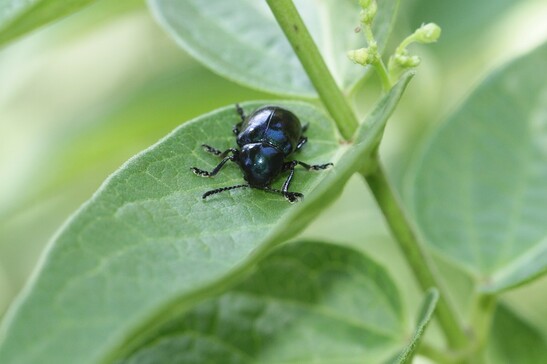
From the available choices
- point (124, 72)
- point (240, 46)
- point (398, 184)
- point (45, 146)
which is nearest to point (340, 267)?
point (240, 46)

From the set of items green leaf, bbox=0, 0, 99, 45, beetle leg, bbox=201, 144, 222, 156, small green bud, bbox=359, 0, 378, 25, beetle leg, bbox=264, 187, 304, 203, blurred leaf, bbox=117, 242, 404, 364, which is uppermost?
green leaf, bbox=0, 0, 99, 45

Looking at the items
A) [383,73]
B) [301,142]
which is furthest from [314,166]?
[383,73]

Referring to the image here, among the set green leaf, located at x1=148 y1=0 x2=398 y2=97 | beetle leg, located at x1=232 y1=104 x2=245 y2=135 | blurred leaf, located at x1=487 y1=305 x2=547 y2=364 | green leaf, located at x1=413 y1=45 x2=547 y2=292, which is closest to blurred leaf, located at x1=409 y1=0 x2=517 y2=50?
green leaf, located at x1=413 y1=45 x2=547 y2=292

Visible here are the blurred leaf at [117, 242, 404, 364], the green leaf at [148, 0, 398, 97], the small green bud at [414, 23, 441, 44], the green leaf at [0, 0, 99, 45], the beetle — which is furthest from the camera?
the green leaf at [148, 0, 398, 97]

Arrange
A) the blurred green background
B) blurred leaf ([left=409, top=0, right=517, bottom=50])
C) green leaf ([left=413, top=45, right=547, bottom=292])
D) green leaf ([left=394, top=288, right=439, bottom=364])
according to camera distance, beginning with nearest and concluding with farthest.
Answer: green leaf ([left=394, top=288, right=439, bottom=364]) → green leaf ([left=413, top=45, right=547, bottom=292]) → the blurred green background → blurred leaf ([left=409, top=0, right=517, bottom=50])

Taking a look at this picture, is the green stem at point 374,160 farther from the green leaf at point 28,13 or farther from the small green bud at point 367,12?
the green leaf at point 28,13

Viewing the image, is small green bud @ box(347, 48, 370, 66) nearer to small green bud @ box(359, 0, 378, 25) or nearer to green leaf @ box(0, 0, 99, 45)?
small green bud @ box(359, 0, 378, 25)

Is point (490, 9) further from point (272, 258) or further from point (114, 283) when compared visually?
point (114, 283)

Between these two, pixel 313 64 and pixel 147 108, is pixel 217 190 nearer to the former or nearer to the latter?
pixel 313 64
